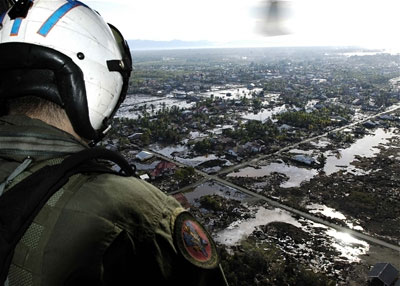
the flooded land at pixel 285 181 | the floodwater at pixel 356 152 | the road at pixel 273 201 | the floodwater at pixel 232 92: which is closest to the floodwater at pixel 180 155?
the flooded land at pixel 285 181

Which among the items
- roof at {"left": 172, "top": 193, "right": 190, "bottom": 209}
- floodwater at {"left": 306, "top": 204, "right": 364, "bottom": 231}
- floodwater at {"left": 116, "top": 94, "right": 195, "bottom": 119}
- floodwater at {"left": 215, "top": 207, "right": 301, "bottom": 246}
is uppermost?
floodwater at {"left": 116, "top": 94, "right": 195, "bottom": 119}

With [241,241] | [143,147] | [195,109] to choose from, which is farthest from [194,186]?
[195,109]

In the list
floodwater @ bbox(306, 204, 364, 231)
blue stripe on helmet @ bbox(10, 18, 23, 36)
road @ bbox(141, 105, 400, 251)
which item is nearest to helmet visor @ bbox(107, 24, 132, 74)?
blue stripe on helmet @ bbox(10, 18, 23, 36)

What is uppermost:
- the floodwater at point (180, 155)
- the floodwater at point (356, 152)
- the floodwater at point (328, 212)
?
the floodwater at point (180, 155)

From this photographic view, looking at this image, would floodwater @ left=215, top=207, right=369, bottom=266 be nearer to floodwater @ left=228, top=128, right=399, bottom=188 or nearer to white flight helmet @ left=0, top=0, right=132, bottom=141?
floodwater @ left=228, top=128, right=399, bottom=188

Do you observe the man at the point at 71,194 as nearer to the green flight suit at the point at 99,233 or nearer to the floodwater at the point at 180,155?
the green flight suit at the point at 99,233

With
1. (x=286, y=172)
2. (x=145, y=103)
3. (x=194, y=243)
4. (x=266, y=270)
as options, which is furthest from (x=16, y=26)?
(x=145, y=103)
